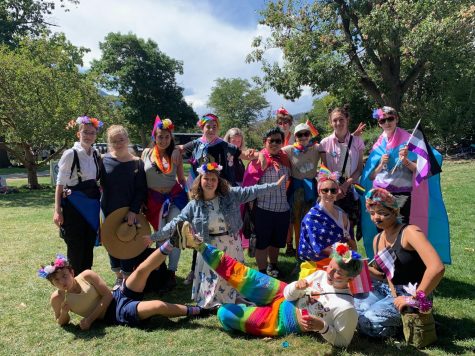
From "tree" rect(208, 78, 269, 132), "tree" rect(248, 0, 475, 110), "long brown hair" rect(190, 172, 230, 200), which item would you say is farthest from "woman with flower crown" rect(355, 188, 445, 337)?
"tree" rect(208, 78, 269, 132)

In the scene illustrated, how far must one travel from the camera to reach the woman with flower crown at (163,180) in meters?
4.85

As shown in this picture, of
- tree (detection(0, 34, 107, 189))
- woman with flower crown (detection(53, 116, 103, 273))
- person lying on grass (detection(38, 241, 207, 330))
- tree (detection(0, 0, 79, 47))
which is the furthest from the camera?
tree (detection(0, 0, 79, 47))

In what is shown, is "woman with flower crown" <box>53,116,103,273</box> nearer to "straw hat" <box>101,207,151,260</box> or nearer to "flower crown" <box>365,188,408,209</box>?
"straw hat" <box>101,207,151,260</box>

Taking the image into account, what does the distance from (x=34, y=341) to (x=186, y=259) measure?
2763mm

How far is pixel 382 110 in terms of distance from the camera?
477cm

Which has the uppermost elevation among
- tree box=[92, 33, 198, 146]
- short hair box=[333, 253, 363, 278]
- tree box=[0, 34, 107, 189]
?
tree box=[92, 33, 198, 146]

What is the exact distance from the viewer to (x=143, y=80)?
132 feet

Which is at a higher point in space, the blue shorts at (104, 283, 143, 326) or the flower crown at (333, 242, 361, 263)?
the flower crown at (333, 242, 361, 263)

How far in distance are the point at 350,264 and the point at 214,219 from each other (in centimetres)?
160

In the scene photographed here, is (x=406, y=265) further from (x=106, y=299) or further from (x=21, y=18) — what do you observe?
(x=21, y=18)

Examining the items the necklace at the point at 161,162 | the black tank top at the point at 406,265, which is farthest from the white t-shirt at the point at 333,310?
the necklace at the point at 161,162

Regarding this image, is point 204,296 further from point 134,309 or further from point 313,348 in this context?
point 313,348

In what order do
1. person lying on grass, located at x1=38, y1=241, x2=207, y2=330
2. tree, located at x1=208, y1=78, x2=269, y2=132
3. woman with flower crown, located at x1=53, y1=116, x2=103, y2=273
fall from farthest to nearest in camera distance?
1. tree, located at x1=208, y1=78, x2=269, y2=132
2. woman with flower crown, located at x1=53, y1=116, x2=103, y2=273
3. person lying on grass, located at x1=38, y1=241, x2=207, y2=330

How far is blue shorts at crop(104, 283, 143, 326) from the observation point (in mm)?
3949
